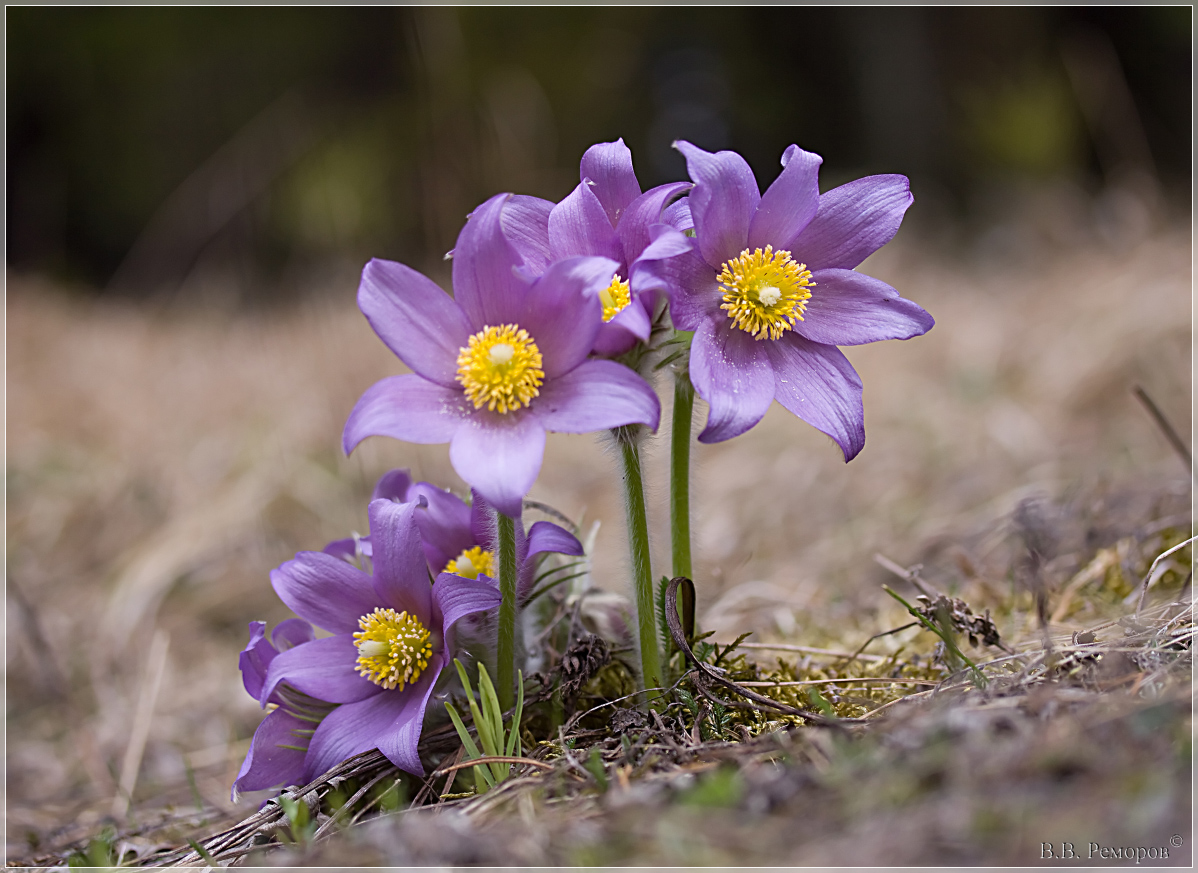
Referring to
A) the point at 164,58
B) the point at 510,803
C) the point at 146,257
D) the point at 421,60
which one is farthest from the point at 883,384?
the point at 164,58

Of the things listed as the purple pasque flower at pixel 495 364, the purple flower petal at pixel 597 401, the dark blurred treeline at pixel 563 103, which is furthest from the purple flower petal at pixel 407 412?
the dark blurred treeline at pixel 563 103

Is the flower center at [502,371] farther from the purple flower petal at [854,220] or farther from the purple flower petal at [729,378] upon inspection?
the purple flower petal at [854,220]

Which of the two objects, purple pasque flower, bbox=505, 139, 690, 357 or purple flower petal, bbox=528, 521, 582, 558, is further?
purple flower petal, bbox=528, 521, 582, 558

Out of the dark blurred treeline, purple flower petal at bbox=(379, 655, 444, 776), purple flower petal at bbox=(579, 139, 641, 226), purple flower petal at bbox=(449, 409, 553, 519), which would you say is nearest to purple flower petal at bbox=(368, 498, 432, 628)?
purple flower petal at bbox=(379, 655, 444, 776)

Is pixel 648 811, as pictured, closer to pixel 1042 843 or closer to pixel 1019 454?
pixel 1042 843

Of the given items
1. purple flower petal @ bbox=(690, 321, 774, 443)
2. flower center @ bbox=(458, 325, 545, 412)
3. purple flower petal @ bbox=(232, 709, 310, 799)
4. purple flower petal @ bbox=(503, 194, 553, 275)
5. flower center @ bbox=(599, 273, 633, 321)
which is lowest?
purple flower petal @ bbox=(232, 709, 310, 799)

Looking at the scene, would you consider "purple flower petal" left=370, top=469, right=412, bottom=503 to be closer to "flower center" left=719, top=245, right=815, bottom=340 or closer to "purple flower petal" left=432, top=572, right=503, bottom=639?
"purple flower petal" left=432, top=572, right=503, bottom=639
